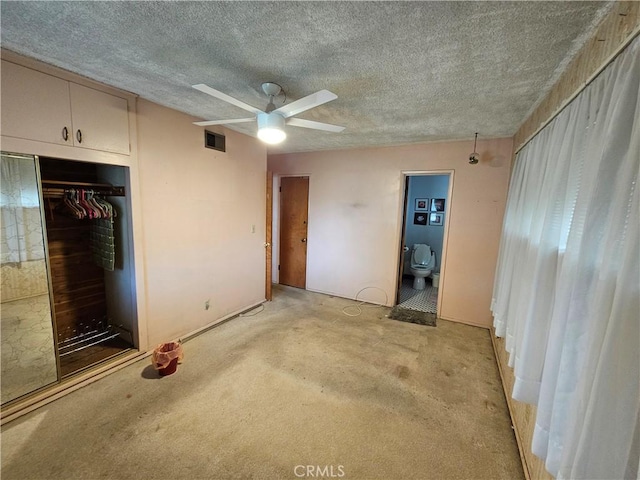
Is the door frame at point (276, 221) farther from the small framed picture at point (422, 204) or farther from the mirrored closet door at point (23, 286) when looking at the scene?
the mirrored closet door at point (23, 286)

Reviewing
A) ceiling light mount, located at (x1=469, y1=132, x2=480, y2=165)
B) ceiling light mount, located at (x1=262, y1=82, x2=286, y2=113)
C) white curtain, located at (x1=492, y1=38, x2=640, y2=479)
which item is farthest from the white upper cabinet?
ceiling light mount, located at (x1=469, y1=132, x2=480, y2=165)

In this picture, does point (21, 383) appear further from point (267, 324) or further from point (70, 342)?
point (267, 324)

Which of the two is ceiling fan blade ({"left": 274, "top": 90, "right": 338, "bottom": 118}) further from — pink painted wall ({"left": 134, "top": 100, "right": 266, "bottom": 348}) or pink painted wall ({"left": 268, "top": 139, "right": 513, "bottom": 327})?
pink painted wall ({"left": 268, "top": 139, "right": 513, "bottom": 327})

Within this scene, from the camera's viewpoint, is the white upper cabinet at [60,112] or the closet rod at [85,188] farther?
the closet rod at [85,188]

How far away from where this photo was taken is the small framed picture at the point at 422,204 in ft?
17.7

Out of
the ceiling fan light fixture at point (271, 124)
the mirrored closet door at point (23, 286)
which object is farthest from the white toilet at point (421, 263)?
the mirrored closet door at point (23, 286)

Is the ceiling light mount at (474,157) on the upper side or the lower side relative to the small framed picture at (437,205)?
upper

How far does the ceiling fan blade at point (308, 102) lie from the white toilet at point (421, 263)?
160 inches

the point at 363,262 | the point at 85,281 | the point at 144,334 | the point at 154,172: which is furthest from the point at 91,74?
the point at 363,262

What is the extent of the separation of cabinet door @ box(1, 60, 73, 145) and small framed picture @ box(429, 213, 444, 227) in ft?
17.8

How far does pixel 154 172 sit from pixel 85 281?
1411mm

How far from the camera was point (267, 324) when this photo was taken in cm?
334

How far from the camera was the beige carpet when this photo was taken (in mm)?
1539

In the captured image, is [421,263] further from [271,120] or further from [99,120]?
[99,120]
